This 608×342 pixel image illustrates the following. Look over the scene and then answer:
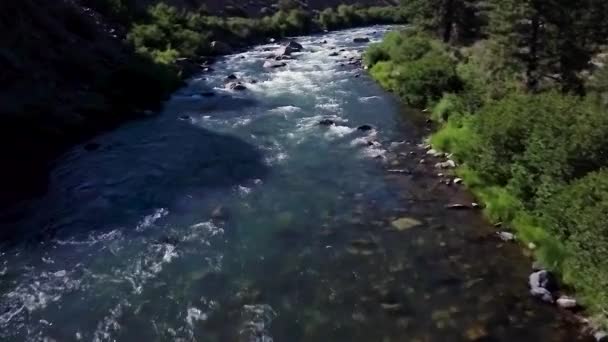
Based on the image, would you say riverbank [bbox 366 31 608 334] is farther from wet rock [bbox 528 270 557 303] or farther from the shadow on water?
the shadow on water

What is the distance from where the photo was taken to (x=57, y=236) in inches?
909

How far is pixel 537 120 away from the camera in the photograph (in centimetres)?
2353

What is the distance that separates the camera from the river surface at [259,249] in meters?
17.6

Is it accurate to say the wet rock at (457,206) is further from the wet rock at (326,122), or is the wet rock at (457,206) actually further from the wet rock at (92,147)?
the wet rock at (92,147)

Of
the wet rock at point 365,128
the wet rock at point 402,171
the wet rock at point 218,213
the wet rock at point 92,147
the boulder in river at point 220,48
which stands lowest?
the wet rock at point 402,171

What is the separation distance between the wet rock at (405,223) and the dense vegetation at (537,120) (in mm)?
3165

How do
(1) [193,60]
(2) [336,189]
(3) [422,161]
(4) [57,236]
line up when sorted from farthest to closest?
(1) [193,60] < (3) [422,161] < (2) [336,189] < (4) [57,236]

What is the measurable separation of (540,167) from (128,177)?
18555mm

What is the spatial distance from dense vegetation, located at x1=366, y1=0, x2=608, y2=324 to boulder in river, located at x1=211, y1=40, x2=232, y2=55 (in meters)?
23.1

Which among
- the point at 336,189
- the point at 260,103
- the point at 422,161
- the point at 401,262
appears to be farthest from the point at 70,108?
the point at 401,262

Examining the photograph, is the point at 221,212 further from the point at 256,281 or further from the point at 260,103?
the point at 260,103

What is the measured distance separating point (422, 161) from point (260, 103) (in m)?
15.3

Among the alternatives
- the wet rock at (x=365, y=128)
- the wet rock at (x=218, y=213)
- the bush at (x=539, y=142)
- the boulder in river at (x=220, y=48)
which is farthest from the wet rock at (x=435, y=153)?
the boulder in river at (x=220, y=48)

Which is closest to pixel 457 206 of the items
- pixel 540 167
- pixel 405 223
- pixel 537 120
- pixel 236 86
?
pixel 405 223
